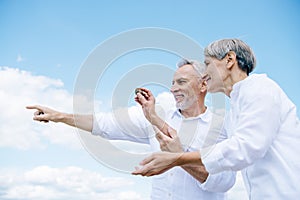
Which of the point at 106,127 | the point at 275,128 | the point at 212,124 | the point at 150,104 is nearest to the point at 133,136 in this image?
the point at 106,127

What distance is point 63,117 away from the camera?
144 inches

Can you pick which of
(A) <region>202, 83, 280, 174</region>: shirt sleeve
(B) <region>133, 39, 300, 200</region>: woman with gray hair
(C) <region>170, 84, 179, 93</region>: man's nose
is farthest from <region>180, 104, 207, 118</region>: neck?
(A) <region>202, 83, 280, 174</region>: shirt sleeve

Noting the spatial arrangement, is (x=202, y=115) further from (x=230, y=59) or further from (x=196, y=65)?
(x=230, y=59)

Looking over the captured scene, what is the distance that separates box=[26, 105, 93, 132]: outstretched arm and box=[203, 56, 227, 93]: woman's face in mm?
1201

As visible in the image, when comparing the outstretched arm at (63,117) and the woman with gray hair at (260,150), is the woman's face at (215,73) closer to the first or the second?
the woman with gray hair at (260,150)

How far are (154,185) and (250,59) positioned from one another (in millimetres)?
1360

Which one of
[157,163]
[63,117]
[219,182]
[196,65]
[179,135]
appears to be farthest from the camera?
[196,65]

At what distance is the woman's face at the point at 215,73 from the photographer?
302cm

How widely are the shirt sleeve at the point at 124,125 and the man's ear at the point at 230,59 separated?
1025 mm

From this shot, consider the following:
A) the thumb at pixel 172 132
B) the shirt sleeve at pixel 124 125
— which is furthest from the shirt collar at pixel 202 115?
the thumb at pixel 172 132

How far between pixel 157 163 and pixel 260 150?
2.12 ft

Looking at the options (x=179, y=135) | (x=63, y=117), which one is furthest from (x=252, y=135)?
(x=63, y=117)

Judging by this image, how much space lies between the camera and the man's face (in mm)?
3865

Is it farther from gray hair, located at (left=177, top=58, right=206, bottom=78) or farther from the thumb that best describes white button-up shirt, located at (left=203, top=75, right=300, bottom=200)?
gray hair, located at (left=177, top=58, right=206, bottom=78)
